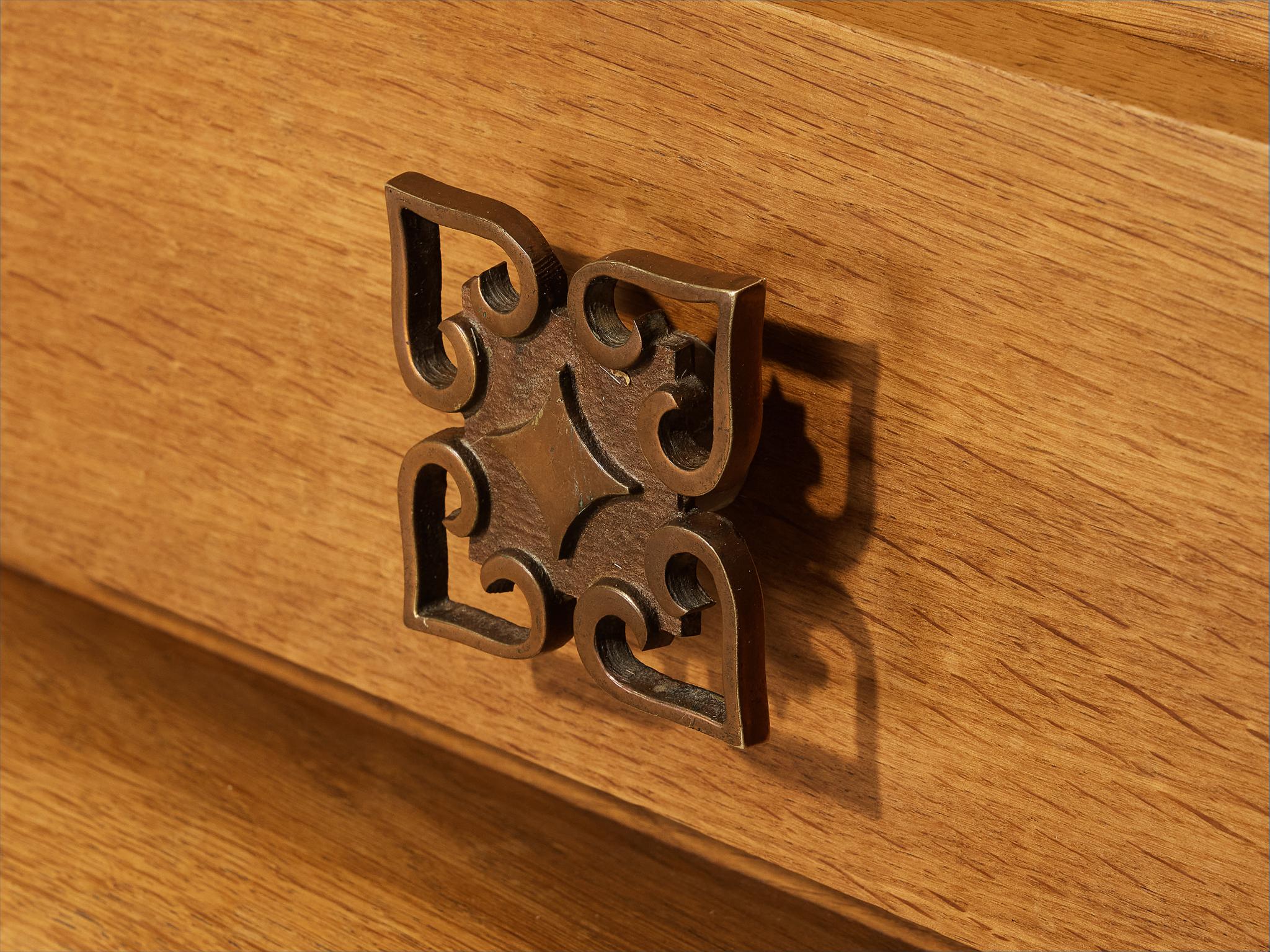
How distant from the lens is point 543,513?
1.58ft

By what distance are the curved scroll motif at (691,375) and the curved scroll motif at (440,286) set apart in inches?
0.8

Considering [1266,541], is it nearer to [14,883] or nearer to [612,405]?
[612,405]

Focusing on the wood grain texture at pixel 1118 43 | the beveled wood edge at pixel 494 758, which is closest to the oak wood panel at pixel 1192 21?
the wood grain texture at pixel 1118 43

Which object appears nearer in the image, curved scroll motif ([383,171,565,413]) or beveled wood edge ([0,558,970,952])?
curved scroll motif ([383,171,565,413])

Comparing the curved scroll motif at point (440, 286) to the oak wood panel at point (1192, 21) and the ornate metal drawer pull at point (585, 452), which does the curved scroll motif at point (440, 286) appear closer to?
the ornate metal drawer pull at point (585, 452)

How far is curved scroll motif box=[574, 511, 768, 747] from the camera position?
44 cm

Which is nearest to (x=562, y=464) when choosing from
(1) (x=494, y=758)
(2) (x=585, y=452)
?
(2) (x=585, y=452)

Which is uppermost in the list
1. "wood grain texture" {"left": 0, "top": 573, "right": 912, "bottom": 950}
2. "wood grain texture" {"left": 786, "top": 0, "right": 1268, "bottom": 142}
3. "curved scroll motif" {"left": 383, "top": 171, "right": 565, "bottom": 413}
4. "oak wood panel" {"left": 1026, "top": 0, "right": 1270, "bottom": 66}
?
"oak wood panel" {"left": 1026, "top": 0, "right": 1270, "bottom": 66}

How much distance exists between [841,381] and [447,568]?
0.57 feet

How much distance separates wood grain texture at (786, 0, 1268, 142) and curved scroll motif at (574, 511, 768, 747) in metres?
0.17

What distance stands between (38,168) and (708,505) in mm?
394

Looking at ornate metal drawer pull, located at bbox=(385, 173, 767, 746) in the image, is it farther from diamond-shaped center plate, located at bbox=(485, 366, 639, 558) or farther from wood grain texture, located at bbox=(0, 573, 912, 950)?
wood grain texture, located at bbox=(0, 573, 912, 950)

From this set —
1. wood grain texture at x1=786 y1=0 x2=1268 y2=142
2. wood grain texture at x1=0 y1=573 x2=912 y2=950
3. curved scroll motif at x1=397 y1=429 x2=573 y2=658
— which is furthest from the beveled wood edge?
wood grain texture at x1=786 y1=0 x2=1268 y2=142

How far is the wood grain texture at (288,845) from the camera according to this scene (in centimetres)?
56
